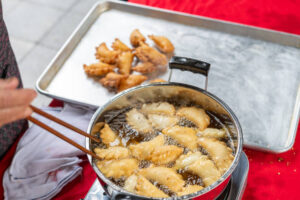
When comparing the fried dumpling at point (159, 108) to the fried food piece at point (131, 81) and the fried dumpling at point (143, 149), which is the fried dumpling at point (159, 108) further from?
the fried food piece at point (131, 81)

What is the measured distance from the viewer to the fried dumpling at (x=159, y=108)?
92 cm

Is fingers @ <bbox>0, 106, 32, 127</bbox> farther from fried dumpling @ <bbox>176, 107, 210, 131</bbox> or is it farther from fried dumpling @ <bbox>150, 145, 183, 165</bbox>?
fried dumpling @ <bbox>176, 107, 210, 131</bbox>

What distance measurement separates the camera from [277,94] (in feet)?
4.18

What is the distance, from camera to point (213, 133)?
845mm

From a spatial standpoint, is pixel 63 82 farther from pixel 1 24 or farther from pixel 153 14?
pixel 153 14

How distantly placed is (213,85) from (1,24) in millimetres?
826

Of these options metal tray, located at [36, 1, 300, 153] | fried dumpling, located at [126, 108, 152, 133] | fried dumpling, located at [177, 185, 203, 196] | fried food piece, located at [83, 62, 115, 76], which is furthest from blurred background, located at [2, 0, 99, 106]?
fried dumpling, located at [177, 185, 203, 196]

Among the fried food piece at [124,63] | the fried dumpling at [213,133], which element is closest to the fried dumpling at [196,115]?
the fried dumpling at [213,133]

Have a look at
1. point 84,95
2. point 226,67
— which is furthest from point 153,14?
point 84,95

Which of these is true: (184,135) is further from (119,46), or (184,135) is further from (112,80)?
(119,46)

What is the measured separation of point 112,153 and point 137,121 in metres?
0.13

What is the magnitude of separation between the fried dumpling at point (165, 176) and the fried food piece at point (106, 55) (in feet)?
2.43

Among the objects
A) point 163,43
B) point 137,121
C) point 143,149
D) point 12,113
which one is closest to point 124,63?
point 163,43

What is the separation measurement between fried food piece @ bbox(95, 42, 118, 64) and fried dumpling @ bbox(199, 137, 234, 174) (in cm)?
70
